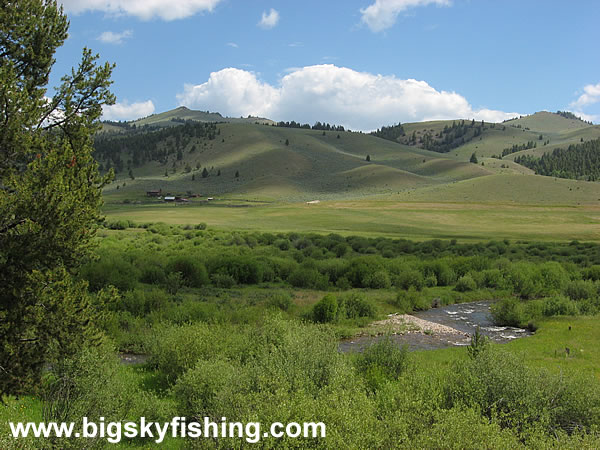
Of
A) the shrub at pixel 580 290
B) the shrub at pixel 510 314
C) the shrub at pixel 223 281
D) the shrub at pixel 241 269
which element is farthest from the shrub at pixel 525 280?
the shrub at pixel 223 281

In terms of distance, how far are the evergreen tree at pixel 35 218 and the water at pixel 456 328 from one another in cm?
1026

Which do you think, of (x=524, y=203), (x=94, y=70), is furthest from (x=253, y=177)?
(x=94, y=70)

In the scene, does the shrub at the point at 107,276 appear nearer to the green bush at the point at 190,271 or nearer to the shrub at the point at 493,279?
the green bush at the point at 190,271

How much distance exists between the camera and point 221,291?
97.1 feet

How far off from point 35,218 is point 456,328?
20.6 m

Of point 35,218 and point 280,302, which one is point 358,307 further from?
point 35,218

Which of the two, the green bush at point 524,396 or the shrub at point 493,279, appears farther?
the shrub at point 493,279

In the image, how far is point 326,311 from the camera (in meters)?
24.3

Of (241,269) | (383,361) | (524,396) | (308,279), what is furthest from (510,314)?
(241,269)

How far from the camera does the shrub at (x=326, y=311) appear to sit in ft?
79.8

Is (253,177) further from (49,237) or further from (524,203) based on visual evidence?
(49,237)

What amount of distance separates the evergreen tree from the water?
33.7 feet

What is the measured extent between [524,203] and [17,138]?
348 feet

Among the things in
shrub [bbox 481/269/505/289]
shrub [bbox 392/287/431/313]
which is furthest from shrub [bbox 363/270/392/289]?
shrub [bbox 481/269/505/289]
